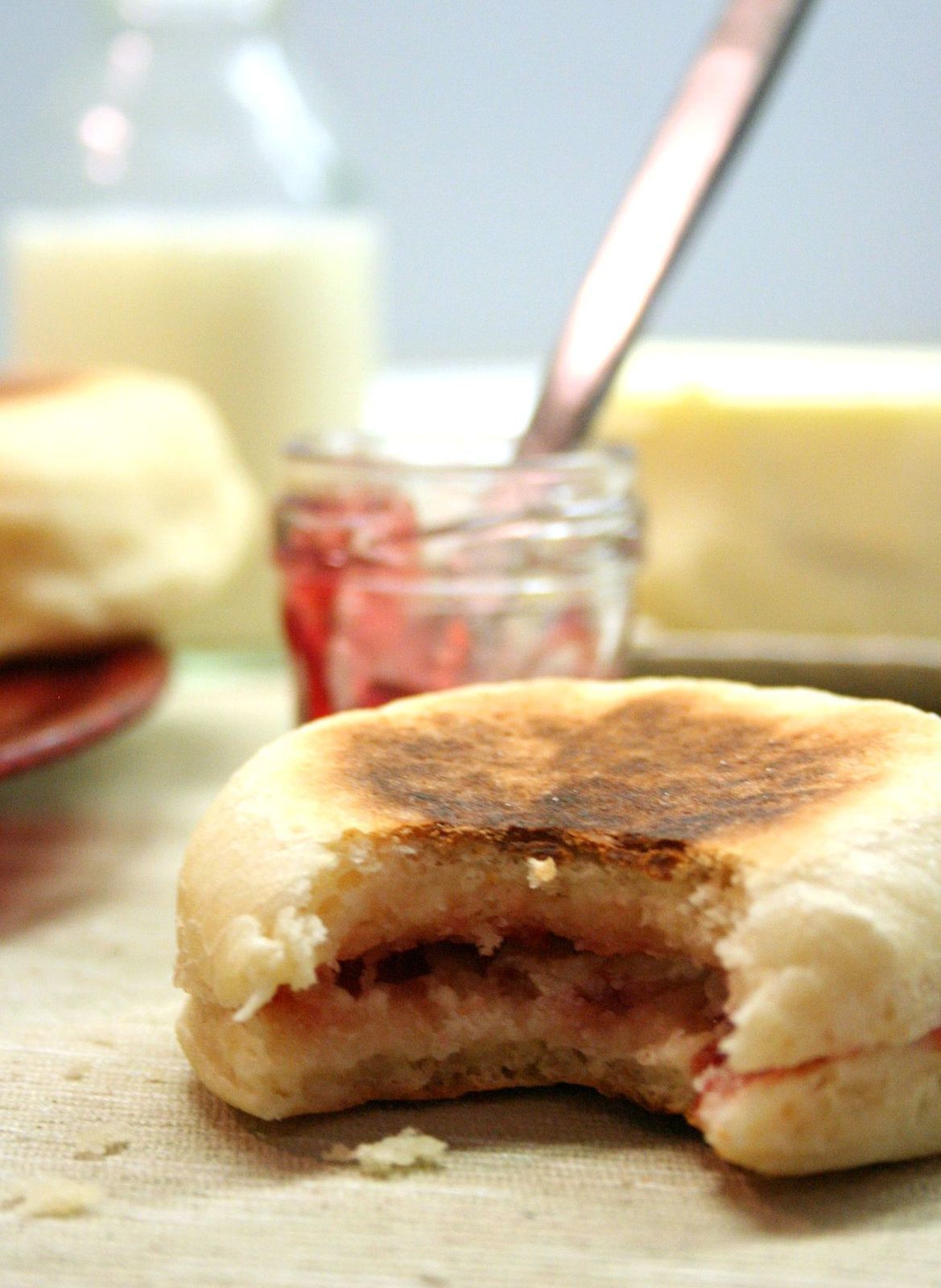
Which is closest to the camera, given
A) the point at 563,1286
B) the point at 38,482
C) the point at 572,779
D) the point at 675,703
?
the point at 563,1286

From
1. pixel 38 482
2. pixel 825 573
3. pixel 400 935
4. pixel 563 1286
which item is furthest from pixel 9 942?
pixel 825 573

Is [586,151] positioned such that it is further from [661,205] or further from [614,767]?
[614,767]

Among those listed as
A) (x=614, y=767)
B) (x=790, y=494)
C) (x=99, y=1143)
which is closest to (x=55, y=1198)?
(x=99, y=1143)

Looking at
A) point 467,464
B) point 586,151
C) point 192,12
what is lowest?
point 586,151

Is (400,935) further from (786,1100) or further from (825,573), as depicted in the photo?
(825,573)

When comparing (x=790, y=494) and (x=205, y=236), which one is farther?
(x=205, y=236)

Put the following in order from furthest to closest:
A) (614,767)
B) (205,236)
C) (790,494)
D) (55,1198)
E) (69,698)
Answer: (205,236) < (790,494) < (69,698) < (614,767) < (55,1198)
